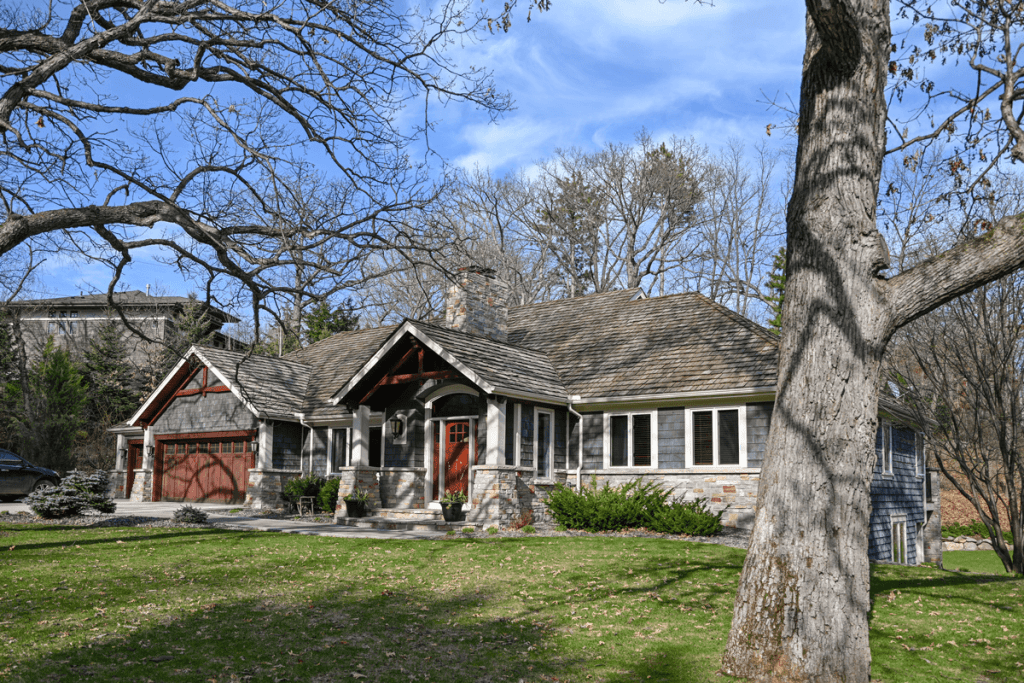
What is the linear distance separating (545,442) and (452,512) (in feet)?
9.20

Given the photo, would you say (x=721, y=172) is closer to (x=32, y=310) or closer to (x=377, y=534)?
(x=377, y=534)

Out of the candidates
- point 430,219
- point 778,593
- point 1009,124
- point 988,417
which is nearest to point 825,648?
point 778,593

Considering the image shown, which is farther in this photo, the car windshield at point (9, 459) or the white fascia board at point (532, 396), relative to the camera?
the car windshield at point (9, 459)

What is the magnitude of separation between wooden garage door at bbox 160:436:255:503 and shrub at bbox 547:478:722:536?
11.8 metres

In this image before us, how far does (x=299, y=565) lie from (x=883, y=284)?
29.1 ft

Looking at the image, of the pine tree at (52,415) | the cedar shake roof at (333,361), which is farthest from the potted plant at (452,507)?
the pine tree at (52,415)

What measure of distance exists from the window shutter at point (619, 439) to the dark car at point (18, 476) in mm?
17636

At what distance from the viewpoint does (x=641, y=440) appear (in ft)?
59.1

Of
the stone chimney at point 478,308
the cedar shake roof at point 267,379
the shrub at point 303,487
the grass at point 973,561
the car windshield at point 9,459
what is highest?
the stone chimney at point 478,308

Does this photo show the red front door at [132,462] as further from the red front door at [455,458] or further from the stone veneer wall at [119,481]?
the red front door at [455,458]

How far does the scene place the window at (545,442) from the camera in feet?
59.4

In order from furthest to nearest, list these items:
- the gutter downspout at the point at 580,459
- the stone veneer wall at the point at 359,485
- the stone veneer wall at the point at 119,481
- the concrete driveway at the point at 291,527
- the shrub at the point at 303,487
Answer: the stone veneer wall at the point at 119,481
the shrub at the point at 303,487
the stone veneer wall at the point at 359,485
the gutter downspout at the point at 580,459
the concrete driveway at the point at 291,527

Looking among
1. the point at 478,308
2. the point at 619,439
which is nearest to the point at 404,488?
the point at 478,308

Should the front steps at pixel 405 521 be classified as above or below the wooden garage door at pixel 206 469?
below
